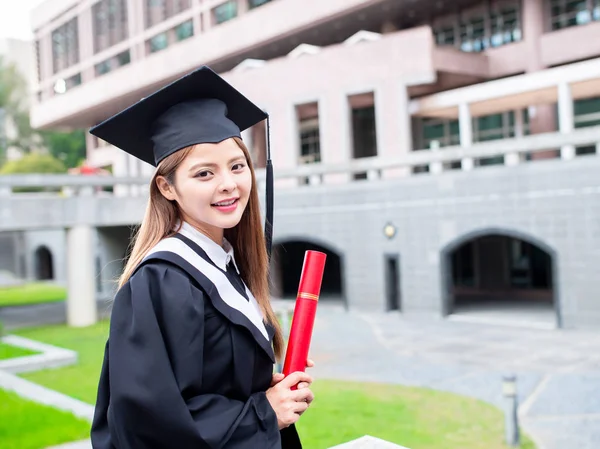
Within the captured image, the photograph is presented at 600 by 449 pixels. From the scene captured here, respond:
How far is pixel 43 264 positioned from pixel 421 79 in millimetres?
22721

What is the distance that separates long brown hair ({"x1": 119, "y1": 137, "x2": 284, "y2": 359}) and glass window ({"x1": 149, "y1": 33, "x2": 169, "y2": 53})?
24916 mm

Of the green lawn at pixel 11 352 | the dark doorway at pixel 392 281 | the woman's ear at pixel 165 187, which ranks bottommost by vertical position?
the green lawn at pixel 11 352

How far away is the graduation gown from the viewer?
62.9 inches

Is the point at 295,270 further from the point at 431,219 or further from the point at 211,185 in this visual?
the point at 211,185

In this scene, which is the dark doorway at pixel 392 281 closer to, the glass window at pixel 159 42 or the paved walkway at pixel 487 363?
the paved walkway at pixel 487 363

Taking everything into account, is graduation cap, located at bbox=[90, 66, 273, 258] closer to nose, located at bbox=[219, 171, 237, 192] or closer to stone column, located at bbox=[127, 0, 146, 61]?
nose, located at bbox=[219, 171, 237, 192]

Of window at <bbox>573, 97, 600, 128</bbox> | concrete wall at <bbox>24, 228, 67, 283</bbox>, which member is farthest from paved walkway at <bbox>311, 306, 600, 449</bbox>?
concrete wall at <bbox>24, 228, 67, 283</bbox>

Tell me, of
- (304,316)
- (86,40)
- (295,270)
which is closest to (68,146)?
(86,40)

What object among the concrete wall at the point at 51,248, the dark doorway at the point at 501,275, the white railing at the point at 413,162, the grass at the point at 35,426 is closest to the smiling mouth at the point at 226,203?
the grass at the point at 35,426

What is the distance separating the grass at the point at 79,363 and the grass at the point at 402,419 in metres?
3.03

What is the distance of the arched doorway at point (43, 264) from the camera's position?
3114cm

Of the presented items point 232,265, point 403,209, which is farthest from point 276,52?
point 232,265

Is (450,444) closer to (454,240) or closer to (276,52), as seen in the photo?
(454,240)

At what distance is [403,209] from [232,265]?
12128 millimetres
